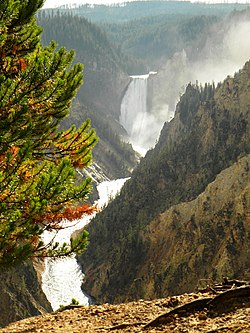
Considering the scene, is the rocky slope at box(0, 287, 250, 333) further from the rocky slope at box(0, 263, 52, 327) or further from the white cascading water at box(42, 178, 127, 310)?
the white cascading water at box(42, 178, 127, 310)

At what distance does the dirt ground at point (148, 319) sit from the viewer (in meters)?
9.37

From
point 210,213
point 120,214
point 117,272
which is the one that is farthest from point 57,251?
point 120,214

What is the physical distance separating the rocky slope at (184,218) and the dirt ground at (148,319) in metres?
29.5

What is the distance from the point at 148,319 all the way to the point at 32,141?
6.23 m

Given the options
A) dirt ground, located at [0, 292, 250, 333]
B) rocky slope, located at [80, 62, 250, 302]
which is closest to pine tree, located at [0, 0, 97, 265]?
dirt ground, located at [0, 292, 250, 333]

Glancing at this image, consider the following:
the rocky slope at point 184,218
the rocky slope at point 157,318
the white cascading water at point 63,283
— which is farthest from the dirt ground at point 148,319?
the white cascading water at point 63,283

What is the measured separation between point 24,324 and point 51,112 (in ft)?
23.7

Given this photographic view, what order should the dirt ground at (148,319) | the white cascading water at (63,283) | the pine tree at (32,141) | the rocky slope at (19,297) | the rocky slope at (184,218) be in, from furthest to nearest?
the white cascading water at (63,283)
the rocky slope at (184,218)
the rocky slope at (19,297)
the pine tree at (32,141)
the dirt ground at (148,319)

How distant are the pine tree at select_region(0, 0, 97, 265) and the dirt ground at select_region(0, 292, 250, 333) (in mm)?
2141

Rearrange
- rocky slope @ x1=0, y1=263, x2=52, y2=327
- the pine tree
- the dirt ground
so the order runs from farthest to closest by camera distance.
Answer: rocky slope @ x1=0, y1=263, x2=52, y2=327 < the pine tree < the dirt ground

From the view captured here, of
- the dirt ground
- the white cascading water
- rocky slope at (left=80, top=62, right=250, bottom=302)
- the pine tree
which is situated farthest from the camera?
the white cascading water

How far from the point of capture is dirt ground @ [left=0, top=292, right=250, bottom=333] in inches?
369

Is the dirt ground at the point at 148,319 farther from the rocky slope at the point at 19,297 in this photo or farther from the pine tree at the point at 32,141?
the rocky slope at the point at 19,297

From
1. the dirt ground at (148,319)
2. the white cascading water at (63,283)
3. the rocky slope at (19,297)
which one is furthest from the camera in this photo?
the white cascading water at (63,283)
